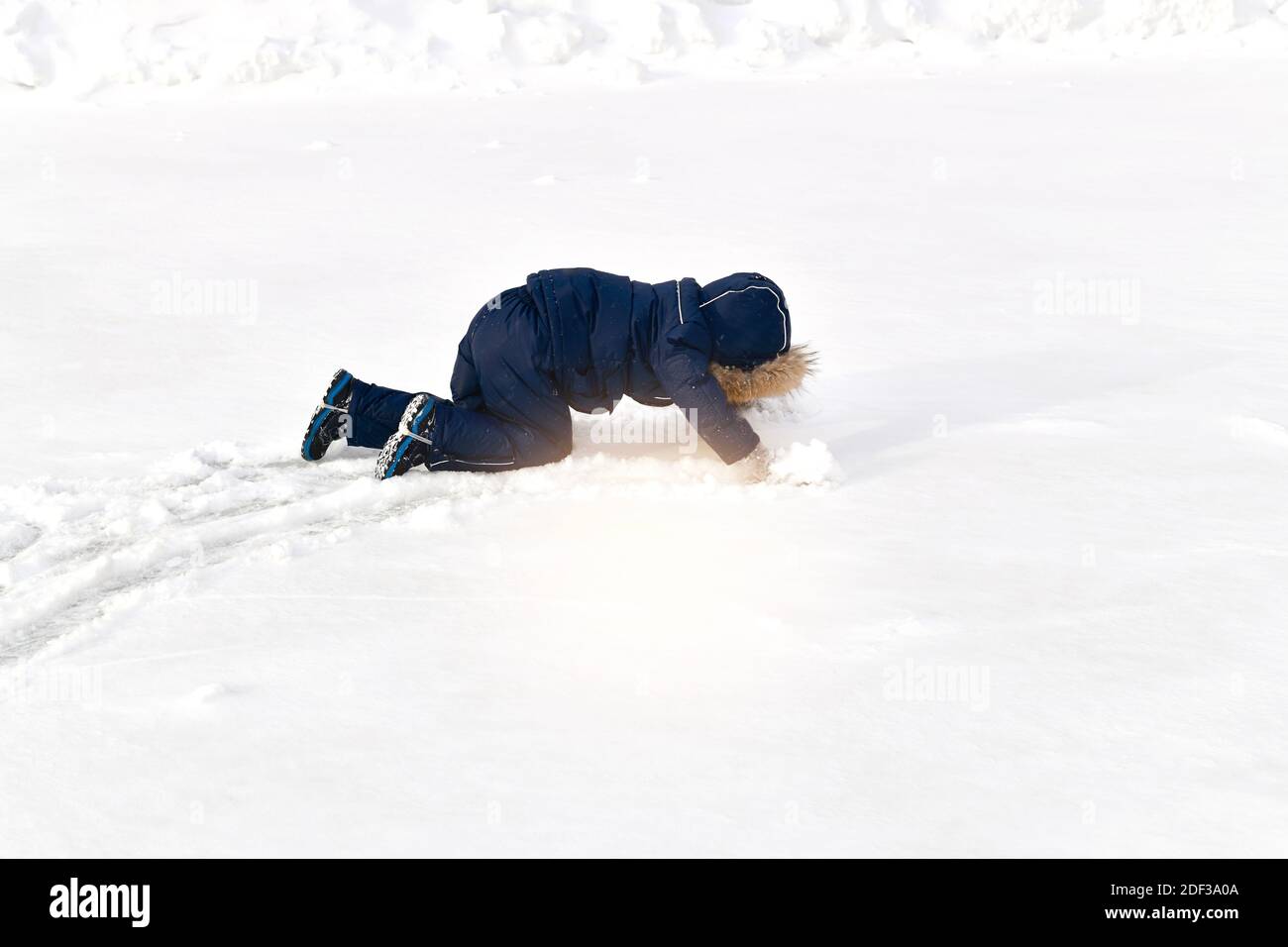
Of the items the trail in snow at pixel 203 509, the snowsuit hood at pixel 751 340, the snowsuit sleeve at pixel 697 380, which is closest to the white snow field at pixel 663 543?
the trail in snow at pixel 203 509

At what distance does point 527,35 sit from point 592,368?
23.6ft

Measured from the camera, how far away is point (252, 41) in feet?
30.8

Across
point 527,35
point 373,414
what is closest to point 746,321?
point 373,414

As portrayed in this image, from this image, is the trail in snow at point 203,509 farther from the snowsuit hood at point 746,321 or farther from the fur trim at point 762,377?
the snowsuit hood at point 746,321

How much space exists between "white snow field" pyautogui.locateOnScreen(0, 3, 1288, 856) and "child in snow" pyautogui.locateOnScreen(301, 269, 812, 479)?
0.35 ft

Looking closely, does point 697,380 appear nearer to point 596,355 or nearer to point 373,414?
point 596,355

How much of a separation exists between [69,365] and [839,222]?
3.54 metres

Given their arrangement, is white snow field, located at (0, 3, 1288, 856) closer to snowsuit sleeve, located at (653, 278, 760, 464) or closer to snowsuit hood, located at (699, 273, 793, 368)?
snowsuit sleeve, located at (653, 278, 760, 464)

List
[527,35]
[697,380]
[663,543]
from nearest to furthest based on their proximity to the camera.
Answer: [663,543]
[697,380]
[527,35]

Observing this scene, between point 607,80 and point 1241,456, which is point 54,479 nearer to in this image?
point 1241,456

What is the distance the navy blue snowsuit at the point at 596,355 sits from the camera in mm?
3469

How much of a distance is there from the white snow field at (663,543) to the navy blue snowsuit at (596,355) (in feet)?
0.41

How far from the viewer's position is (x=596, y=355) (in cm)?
353

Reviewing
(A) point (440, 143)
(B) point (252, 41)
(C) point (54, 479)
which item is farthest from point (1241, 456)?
(B) point (252, 41)
